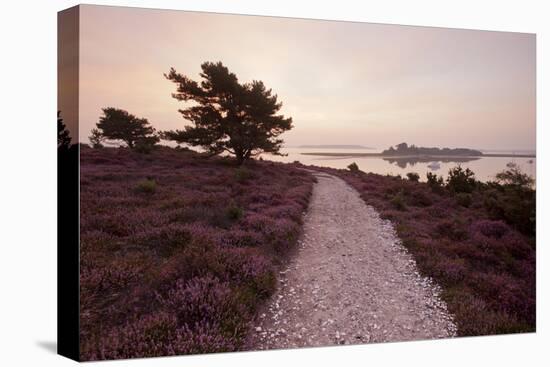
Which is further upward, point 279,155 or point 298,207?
point 279,155

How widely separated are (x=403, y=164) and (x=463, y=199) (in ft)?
6.46

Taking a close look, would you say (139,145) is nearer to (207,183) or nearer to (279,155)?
(207,183)

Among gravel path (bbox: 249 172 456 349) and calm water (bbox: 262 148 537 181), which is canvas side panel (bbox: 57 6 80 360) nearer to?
gravel path (bbox: 249 172 456 349)

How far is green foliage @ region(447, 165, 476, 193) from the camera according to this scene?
10.1m

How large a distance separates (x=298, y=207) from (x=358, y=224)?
153cm

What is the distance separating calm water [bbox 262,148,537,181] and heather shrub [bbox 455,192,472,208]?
1.95ft

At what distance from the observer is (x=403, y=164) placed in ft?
32.7

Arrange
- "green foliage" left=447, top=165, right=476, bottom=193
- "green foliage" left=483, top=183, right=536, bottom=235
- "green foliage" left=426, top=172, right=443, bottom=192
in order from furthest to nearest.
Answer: "green foliage" left=483, top=183, right=536, bottom=235 < "green foliage" left=426, top=172, right=443, bottom=192 < "green foliage" left=447, top=165, right=476, bottom=193

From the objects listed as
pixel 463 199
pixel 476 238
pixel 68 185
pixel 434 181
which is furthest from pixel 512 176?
pixel 68 185

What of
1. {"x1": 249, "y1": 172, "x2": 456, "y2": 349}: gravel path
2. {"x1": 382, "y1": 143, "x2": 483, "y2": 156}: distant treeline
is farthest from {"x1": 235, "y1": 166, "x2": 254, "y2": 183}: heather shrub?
{"x1": 382, "y1": 143, "x2": 483, "y2": 156}: distant treeline

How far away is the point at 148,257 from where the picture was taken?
25.7 feet

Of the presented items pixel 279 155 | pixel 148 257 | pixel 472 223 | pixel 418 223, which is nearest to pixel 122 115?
pixel 148 257

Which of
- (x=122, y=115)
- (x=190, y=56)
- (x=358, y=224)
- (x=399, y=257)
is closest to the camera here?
(x=122, y=115)

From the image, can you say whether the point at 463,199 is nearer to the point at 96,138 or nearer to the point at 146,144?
the point at 146,144
